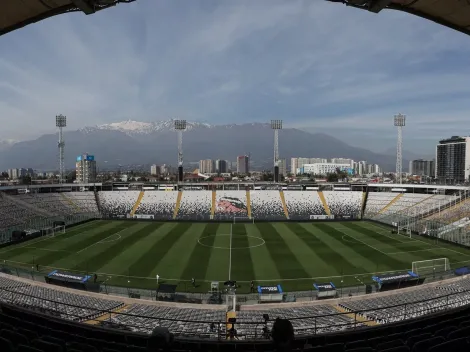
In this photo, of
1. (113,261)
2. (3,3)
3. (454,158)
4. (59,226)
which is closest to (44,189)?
(59,226)

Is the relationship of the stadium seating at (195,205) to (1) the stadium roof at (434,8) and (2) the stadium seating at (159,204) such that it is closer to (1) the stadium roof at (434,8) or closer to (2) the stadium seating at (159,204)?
(2) the stadium seating at (159,204)

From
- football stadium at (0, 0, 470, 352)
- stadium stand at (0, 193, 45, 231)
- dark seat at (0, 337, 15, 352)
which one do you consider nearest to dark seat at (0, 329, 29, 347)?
football stadium at (0, 0, 470, 352)

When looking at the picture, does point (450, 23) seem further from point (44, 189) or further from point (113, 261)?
point (44, 189)

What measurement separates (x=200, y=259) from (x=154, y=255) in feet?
15.1

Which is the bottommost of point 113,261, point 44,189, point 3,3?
point 113,261

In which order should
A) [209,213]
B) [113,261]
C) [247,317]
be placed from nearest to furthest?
[247,317], [113,261], [209,213]

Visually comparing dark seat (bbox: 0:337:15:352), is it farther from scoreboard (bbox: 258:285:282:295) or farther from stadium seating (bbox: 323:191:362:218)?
stadium seating (bbox: 323:191:362:218)

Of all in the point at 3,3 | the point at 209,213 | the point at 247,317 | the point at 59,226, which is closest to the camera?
the point at 3,3

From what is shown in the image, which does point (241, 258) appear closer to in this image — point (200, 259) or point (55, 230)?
point (200, 259)

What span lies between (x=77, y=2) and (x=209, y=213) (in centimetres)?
4975

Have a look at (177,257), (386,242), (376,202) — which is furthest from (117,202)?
(376,202)

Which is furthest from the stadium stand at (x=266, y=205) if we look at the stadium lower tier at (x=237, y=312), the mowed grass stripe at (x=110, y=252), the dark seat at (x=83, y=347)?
the dark seat at (x=83, y=347)

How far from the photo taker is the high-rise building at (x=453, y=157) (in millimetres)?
129012

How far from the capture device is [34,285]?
2009 centimetres
